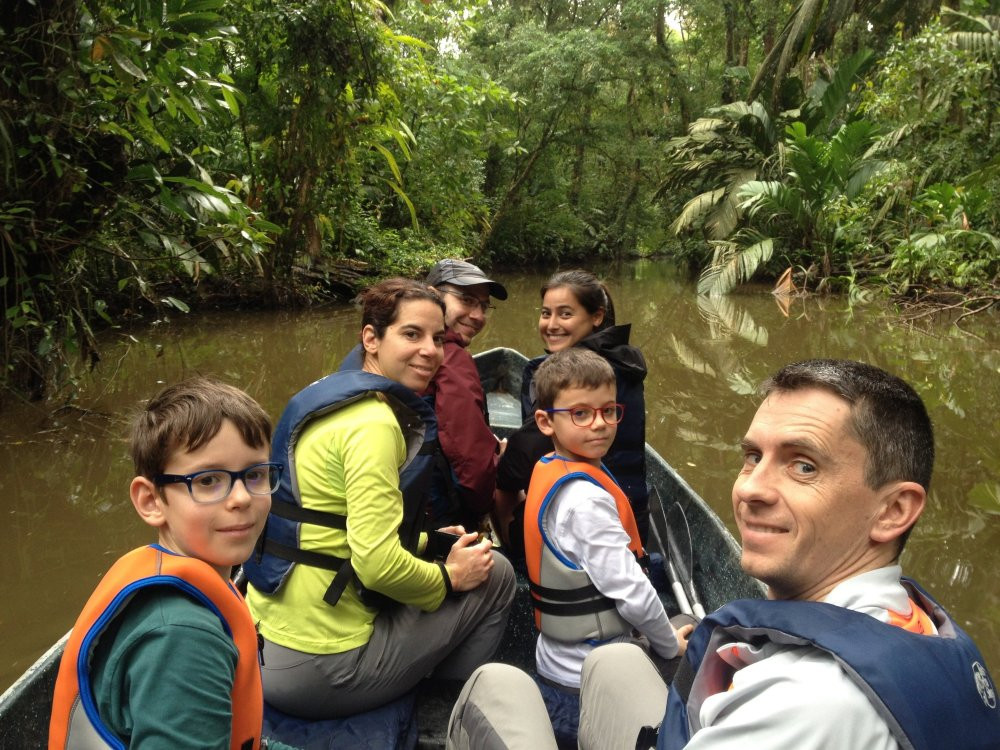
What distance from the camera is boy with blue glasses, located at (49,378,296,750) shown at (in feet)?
3.44

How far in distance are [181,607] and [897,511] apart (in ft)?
3.15

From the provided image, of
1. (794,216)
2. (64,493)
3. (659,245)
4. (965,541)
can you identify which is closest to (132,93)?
(64,493)

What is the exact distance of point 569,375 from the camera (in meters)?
2.08

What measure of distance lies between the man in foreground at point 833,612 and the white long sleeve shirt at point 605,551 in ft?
2.48

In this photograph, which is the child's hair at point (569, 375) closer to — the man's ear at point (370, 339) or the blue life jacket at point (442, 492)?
the man's ear at point (370, 339)

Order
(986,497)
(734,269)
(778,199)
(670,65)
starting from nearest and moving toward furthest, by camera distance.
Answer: (986,497) → (778,199) → (734,269) → (670,65)

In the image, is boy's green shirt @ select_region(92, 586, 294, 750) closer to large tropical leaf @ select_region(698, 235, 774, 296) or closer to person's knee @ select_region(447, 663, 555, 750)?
person's knee @ select_region(447, 663, 555, 750)

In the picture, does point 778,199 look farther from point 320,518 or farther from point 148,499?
point 148,499

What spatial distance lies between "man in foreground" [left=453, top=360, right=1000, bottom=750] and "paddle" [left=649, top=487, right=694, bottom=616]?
159 cm

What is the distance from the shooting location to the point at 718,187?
17031mm

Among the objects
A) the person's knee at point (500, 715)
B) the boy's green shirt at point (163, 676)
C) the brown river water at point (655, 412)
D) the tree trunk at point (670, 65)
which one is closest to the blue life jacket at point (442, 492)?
the person's knee at point (500, 715)

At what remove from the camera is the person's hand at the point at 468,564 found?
2002 mm

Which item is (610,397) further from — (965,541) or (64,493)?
(64,493)

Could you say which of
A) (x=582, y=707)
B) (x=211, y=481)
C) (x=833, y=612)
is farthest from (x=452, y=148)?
(x=833, y=612)
